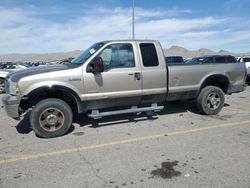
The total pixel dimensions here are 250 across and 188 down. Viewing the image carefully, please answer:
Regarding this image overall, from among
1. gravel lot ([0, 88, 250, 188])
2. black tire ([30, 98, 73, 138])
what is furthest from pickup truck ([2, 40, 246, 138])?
gravel lot ([0, 88, 250, 188])

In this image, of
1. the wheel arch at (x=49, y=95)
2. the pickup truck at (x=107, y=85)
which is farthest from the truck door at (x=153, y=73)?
the wheel arch at (x=49, y=95)

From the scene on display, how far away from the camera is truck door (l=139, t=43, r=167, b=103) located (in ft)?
19.9

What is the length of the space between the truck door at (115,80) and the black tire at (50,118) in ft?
1.91

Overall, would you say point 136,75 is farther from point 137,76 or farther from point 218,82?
point 218,82

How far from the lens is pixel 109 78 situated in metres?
5.64

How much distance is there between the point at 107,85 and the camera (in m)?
5.66

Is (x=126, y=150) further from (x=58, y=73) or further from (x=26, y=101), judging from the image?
(x=26, y=101)

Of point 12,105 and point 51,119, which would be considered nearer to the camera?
point 12,105

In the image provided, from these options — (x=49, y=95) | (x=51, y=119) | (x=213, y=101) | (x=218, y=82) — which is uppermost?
(x=218, y=82)

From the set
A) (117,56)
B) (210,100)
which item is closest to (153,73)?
(117,56)

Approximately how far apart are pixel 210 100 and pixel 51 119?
435 cm

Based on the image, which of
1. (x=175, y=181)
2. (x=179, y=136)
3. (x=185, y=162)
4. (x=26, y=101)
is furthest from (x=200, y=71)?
(x=26, y=101)

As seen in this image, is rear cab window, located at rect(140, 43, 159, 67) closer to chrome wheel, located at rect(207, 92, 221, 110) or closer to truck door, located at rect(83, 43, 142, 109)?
truck door, located at rect(83, 43, 142, 109)

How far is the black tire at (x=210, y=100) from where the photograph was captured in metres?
6.85
